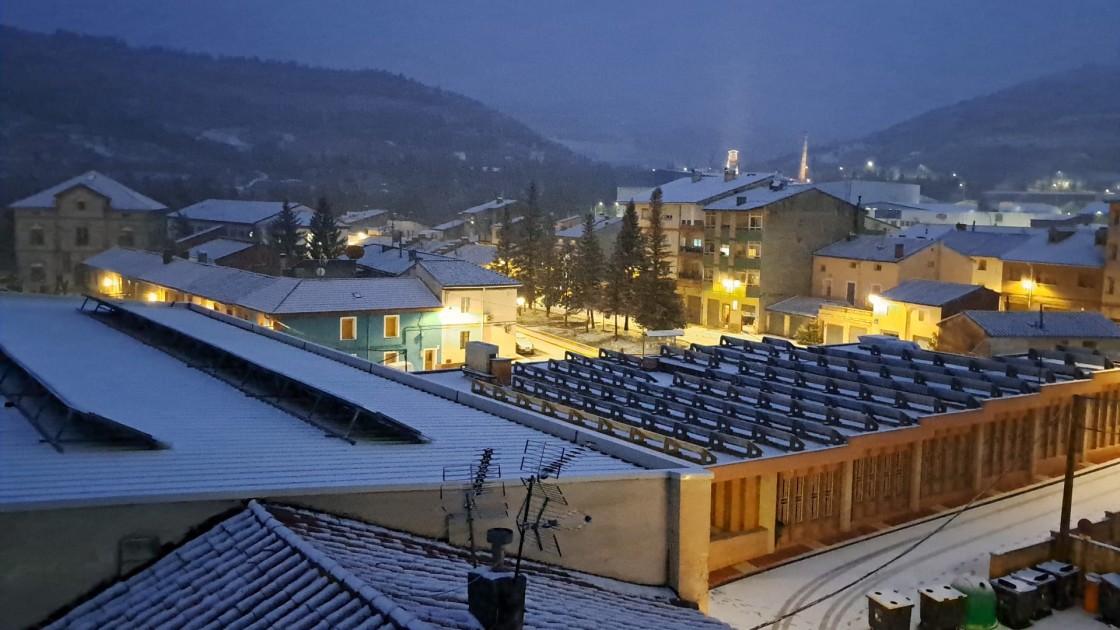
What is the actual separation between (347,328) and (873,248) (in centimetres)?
2792

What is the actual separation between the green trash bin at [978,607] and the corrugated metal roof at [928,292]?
27.1 meters

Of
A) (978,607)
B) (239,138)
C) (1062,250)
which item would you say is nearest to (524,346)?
(1062,250)

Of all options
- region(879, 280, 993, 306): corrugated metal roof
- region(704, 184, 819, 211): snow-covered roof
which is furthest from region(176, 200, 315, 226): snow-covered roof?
region(879, 280, 993, 306): corrugated metal roof

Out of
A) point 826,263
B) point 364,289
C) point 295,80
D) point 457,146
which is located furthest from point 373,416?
point 295,80

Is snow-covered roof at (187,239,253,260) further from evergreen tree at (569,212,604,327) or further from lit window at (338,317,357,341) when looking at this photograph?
evergreen tree at (569,212,604,327)

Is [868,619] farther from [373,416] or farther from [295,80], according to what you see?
[295,80]

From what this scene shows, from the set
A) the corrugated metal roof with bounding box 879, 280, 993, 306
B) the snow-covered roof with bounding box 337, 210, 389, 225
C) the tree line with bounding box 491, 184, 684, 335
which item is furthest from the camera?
the snow-covered roof with bounding box 337, 210, 389, 225

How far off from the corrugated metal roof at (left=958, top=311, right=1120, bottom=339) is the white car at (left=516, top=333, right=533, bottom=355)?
58.2 ft

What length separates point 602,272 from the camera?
4997cm

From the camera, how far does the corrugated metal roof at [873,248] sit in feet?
149

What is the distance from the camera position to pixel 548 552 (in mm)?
9117

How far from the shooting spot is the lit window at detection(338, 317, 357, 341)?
3256 cm

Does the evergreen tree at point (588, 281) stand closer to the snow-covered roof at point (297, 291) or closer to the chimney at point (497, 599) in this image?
the snow-covered roof at point (297, 291)

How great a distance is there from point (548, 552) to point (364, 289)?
84.7 ft
